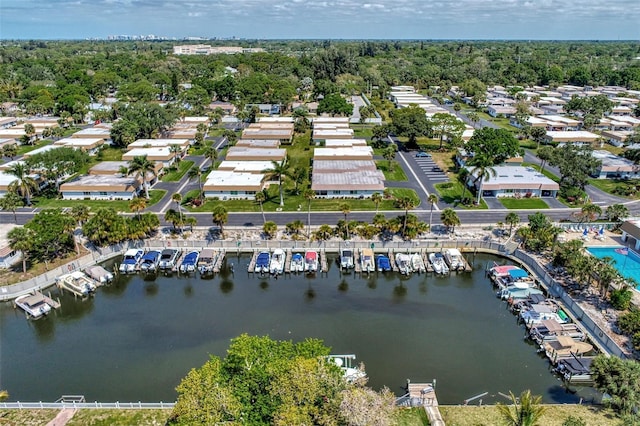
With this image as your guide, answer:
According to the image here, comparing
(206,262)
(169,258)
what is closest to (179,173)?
(169,258)

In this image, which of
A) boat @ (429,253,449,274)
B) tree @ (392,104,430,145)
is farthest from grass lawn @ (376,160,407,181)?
boat @ (429,253,449,274)

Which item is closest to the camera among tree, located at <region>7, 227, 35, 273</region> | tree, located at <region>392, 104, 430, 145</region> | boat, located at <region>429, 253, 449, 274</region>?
tree, located at <region>7, 227, 35, 273</region>

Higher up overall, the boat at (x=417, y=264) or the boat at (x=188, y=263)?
the boat at (x=417, y=264)

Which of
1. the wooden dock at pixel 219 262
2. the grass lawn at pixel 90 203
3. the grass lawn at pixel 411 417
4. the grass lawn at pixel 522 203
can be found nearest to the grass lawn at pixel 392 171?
the grass lawn at pixel 522 203

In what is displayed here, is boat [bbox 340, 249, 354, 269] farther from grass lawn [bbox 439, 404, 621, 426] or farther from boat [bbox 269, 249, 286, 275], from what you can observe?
grass lawn [bbox 439, 404, 621, 426]

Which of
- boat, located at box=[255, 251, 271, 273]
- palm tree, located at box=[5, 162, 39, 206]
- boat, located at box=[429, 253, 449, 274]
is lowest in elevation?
boat, located at box=[255, 251, 271, 273]

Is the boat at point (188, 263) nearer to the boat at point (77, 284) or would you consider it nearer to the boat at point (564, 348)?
the boat at point (77, 284)

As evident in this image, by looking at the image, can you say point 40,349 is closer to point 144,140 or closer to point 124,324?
point 124,324
